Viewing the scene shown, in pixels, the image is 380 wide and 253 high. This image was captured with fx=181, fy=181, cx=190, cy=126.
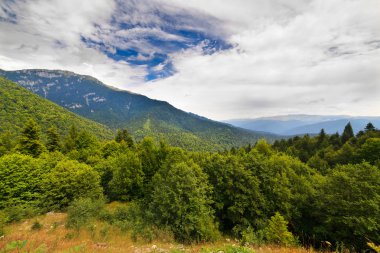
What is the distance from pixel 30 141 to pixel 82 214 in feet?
80.8

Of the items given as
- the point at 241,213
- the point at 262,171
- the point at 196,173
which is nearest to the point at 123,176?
the point at 196,173

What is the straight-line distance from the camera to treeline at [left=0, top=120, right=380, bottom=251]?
49.7ft

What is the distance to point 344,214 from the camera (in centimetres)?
1633

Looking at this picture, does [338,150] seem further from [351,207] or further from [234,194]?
[234,194]

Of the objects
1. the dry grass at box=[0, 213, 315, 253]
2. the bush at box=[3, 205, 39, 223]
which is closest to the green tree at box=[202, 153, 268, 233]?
the dry grass at box=[0, 213, 315, 253]

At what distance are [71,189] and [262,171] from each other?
2306 cm

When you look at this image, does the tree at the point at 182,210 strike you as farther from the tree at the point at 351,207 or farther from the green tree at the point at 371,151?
the green tree at the point at 371,151

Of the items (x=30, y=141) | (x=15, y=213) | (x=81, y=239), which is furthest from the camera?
(x=30, y=141)

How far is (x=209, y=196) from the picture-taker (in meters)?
21.3

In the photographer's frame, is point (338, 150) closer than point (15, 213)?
No

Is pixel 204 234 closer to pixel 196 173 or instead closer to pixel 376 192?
pixel 196 173

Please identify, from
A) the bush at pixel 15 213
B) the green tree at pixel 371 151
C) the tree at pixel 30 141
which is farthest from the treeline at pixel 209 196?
the green tree at pixel 371 151

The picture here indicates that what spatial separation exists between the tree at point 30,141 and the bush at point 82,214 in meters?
22.6

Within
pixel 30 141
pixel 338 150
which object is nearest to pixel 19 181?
pixel 30 141
